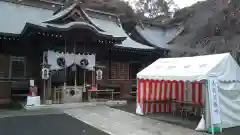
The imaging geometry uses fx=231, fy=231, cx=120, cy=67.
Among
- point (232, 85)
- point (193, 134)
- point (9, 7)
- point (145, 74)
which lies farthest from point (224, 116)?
point (9, 7)

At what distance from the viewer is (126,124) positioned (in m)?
7.14

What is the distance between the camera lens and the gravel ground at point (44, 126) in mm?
6062

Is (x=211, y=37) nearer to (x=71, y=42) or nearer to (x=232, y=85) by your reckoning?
(x=232, y=85)

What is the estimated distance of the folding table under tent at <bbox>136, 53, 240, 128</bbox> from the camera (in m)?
6.46

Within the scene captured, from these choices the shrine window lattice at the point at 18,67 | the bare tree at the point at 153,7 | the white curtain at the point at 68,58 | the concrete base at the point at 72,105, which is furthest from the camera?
the bare tree at the point at 153,7

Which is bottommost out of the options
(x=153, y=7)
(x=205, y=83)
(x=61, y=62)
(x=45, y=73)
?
(x=205, y=83)

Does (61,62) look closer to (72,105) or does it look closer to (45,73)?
(45,73)

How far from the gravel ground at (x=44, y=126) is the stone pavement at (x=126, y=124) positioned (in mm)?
388

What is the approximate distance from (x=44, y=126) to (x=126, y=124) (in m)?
2.44

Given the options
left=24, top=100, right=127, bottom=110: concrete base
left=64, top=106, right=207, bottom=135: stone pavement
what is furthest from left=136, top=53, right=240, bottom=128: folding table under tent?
left=24, top=100, right=127, bottom=110: concrete base

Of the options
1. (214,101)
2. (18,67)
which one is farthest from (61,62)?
(214,101)

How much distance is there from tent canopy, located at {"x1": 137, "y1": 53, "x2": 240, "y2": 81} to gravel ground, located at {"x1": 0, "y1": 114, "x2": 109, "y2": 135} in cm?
291

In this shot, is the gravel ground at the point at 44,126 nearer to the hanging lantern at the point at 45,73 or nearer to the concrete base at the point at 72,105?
the concrete base at the point at 72,105

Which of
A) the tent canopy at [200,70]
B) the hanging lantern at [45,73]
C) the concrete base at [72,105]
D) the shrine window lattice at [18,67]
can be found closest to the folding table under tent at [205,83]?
the tent canopy at [200,70]
